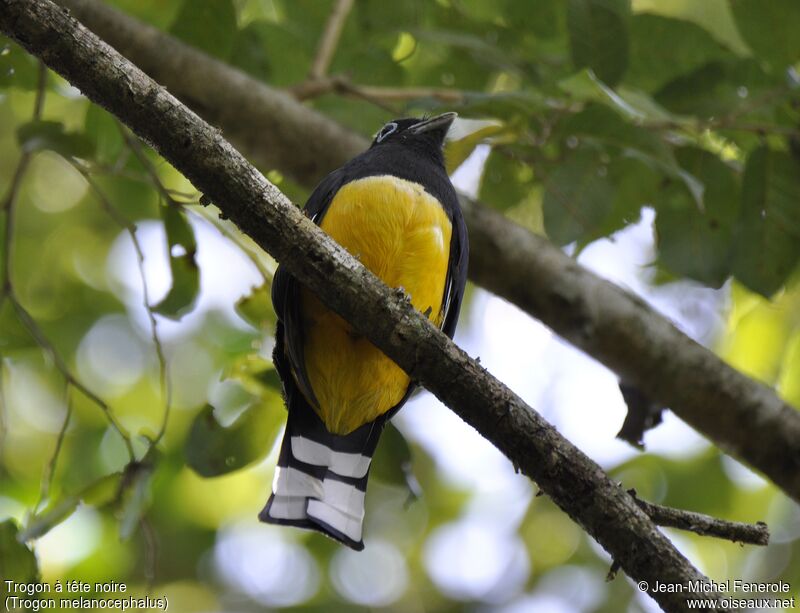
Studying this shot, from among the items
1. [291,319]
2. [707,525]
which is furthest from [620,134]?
[707,525]

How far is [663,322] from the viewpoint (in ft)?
13.5

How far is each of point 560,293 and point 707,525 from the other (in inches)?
58.5

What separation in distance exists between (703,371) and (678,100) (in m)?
1.17

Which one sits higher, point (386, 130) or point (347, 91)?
point (347, 91)

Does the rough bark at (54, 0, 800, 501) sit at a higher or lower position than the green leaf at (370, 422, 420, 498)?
higher

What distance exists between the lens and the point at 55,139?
11.6 feet

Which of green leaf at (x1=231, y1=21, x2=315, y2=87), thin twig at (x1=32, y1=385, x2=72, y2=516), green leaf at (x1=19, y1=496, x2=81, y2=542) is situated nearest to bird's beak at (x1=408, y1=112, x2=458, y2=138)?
green leaf at (x1=231, y1=21, x2=315, y2=87)

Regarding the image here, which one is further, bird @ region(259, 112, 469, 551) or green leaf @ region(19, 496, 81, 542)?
bird @ region(259, 112, 469, 551)

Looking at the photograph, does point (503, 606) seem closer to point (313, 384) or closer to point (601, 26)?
point (313, 384)

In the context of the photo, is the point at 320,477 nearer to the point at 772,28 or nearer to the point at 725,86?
the point at 725,86

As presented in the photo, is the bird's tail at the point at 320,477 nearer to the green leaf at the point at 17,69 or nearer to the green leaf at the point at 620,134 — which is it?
the green leaf at the point at 620,134

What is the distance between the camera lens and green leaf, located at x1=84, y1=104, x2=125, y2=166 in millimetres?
4047

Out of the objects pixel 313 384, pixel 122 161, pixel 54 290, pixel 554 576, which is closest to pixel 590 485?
pixel 313 384

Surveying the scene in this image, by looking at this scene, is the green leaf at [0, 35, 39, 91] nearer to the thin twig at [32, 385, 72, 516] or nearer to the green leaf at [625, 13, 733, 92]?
the thin twig at [32, 385, 72, 516]
